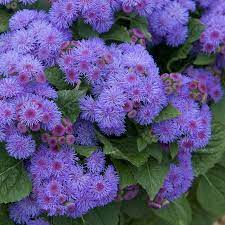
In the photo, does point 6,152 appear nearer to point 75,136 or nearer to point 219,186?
point 75,136

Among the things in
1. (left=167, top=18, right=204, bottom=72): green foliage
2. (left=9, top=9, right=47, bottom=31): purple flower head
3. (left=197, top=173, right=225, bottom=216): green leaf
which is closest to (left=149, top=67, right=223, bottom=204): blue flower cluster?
(left=167, top=18, right=204, bottom=72): green foliage

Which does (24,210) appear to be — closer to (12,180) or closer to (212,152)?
(12,180)

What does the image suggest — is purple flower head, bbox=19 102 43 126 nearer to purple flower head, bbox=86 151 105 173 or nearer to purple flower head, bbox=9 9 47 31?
purple flower head, bbox=86 151 105 173

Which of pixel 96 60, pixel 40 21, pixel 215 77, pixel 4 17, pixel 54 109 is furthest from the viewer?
pixel 215 77

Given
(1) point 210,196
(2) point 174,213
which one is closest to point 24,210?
(2) point 174,213

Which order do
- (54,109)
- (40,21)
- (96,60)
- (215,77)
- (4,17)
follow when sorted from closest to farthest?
(54,109) < (96,60) < (40,21) < (4,17) < (215,77)

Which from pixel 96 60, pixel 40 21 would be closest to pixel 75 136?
pixel 96 60
